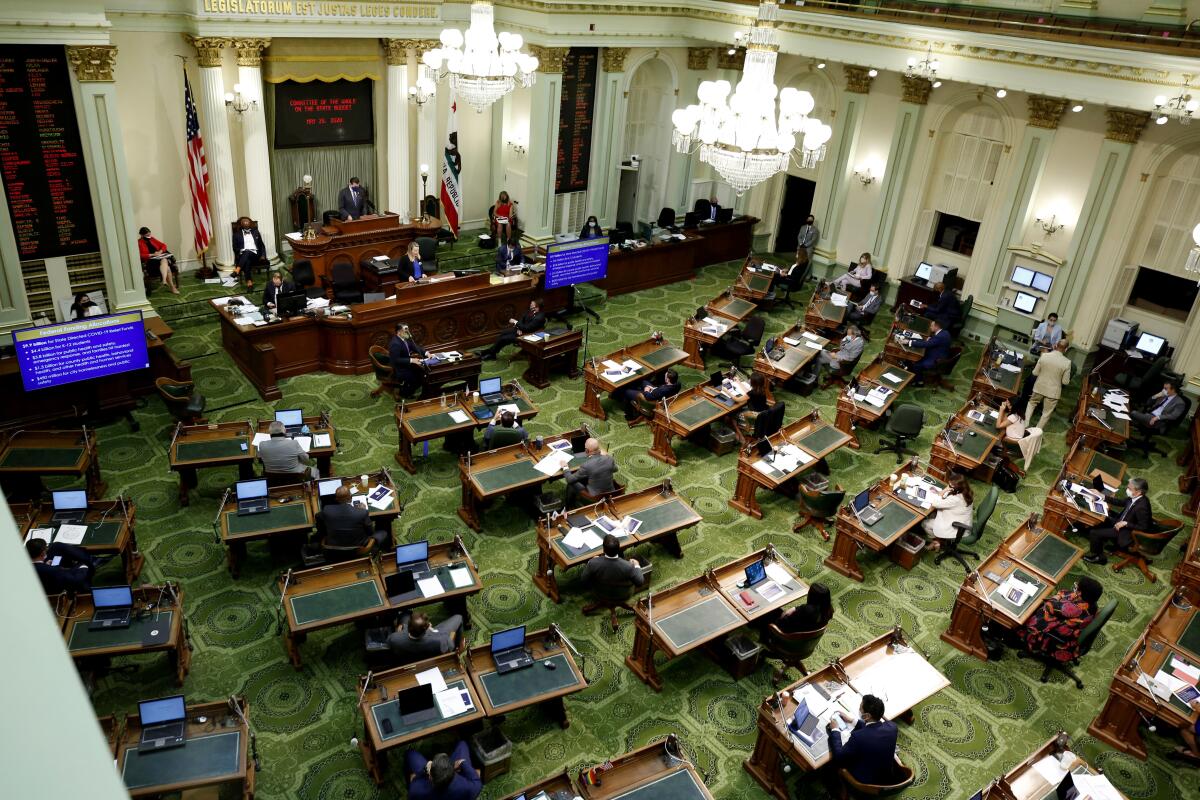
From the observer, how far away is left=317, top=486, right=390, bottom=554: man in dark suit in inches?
332

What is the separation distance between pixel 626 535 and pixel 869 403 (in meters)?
5.05

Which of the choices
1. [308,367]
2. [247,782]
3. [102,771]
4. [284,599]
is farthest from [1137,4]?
[102,771]

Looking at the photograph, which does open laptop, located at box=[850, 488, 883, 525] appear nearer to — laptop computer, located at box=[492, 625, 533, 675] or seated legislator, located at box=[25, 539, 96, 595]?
laptop computer, located at box=[492, 625, 533, 675]

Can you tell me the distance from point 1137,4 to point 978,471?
7.80 m

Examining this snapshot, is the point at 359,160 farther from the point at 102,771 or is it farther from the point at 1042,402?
the point at 102,771

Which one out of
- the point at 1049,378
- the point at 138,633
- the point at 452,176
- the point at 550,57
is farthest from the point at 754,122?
the point at 452,176

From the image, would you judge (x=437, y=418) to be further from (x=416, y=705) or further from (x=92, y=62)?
(x=92, y=62)

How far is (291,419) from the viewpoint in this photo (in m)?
10.3

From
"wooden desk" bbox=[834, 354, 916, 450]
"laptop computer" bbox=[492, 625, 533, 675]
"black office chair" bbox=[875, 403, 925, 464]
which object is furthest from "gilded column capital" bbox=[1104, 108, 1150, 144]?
"laptop computer" bbox=[492, 625, 533, 675]

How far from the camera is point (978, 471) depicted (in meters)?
12.0

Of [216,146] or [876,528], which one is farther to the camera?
[216,146]

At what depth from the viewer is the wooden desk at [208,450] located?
32.0 ft

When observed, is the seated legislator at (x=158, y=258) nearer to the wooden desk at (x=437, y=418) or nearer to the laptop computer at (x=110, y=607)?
the wooden desk at (x=437, y=418)

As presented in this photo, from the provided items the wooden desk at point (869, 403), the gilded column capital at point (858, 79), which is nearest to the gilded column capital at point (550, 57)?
the gilded column capital at point (858, 79)
